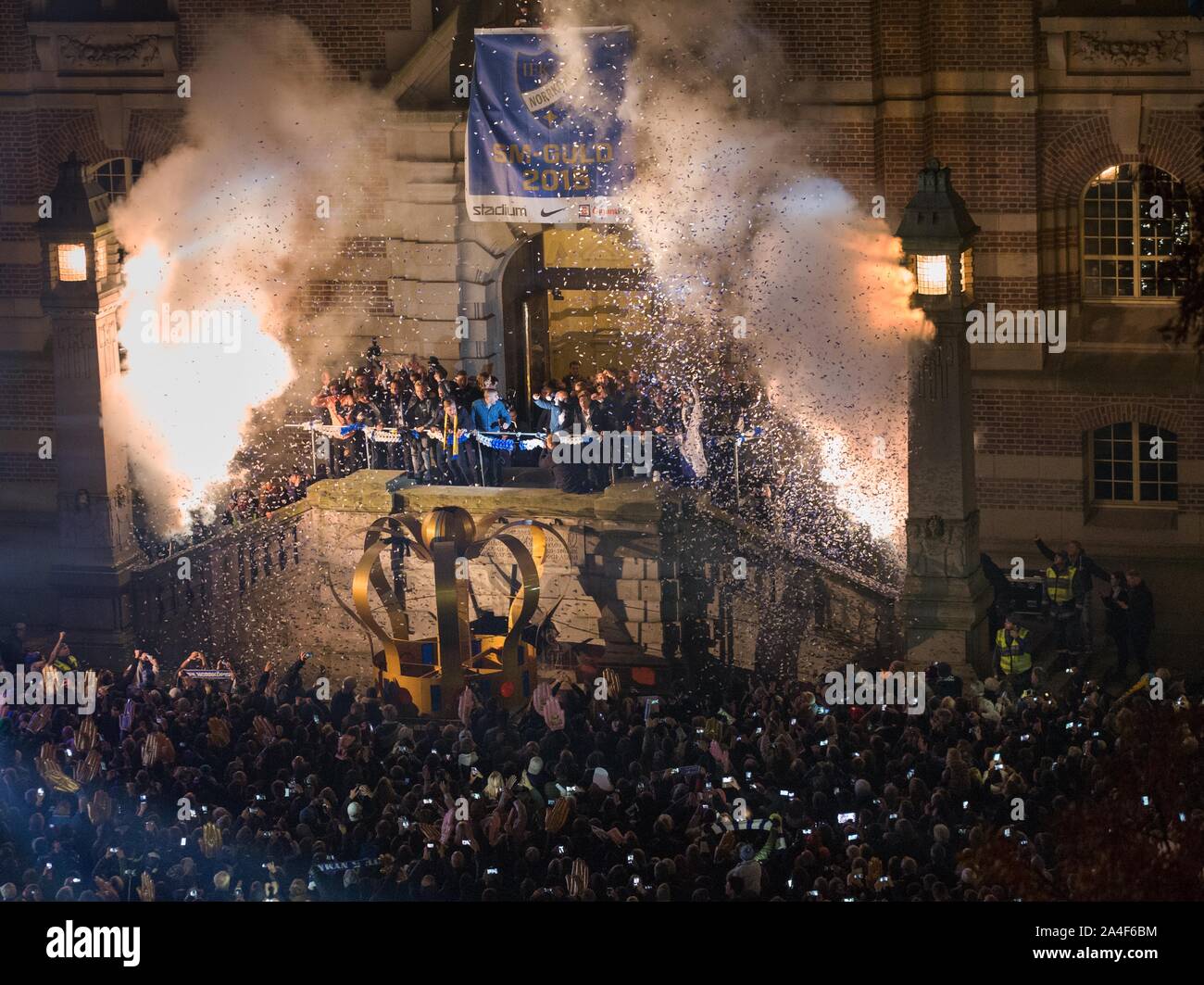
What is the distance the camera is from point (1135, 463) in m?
42.8

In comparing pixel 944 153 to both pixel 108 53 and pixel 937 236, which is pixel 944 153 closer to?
pixel 937 236

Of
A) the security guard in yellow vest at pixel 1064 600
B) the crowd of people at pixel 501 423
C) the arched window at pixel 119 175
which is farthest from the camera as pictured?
the arched window at pixel 119 175

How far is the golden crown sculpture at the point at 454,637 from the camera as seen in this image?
39.5 metres

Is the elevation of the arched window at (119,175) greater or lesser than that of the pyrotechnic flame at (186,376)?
greater

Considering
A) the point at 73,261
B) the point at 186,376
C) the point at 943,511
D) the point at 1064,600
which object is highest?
the point at 73,261

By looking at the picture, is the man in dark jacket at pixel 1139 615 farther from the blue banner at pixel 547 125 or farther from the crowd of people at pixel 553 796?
the blue banner at pixel 547 125

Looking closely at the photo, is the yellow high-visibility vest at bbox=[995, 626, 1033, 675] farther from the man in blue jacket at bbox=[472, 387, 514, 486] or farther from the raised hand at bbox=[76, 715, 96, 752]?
the raised hand at bbox=[76, 715, 96, 752]

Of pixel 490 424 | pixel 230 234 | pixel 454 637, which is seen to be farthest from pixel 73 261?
pixel 454 637

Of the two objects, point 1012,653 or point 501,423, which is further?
point 501,423

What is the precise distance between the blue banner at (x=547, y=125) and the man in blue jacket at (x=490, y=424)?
3.06m

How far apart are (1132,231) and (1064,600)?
18.4ft

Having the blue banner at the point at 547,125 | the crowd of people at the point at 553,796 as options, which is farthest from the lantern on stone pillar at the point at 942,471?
the blue banner at the point at 547,125

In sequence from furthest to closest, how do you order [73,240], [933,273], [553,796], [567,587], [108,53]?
[108,53], [73,240], [567,587], [933,273], [553,796]

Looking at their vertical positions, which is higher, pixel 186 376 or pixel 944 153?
pixel 944 153
